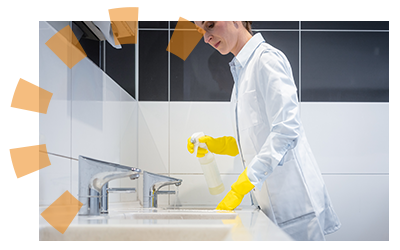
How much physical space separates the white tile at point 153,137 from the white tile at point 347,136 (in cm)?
68

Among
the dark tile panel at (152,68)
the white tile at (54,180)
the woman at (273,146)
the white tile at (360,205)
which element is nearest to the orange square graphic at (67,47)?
the white tile at (54,180)

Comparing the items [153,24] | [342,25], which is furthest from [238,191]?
[342,25]

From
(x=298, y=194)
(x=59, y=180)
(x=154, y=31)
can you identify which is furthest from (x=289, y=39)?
(x=59, y=180)

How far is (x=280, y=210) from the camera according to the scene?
117 cm

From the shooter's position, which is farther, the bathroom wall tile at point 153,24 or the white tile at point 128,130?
the bathroom wall tile at point 153,24

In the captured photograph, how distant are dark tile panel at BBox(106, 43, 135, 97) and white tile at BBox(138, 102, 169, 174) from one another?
0.43ft

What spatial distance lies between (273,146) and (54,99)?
58 centimetres

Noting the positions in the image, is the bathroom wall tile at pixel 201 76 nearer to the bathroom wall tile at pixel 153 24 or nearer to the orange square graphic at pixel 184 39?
the orange square graphic at pixel 184 39

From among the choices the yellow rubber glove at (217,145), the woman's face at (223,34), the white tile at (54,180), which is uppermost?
the woman's face at (223,34)

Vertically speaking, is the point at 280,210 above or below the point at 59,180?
below

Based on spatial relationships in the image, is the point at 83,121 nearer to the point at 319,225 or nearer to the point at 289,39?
the point at 319,225

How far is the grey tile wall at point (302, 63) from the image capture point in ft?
6.20

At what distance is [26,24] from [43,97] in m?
0.35

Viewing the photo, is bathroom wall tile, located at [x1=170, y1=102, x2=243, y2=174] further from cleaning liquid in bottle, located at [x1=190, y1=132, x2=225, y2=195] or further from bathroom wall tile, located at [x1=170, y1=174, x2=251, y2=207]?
cleaning liquid in bottle, located at [x1=190, y1=132, x2=225, y2=195]
